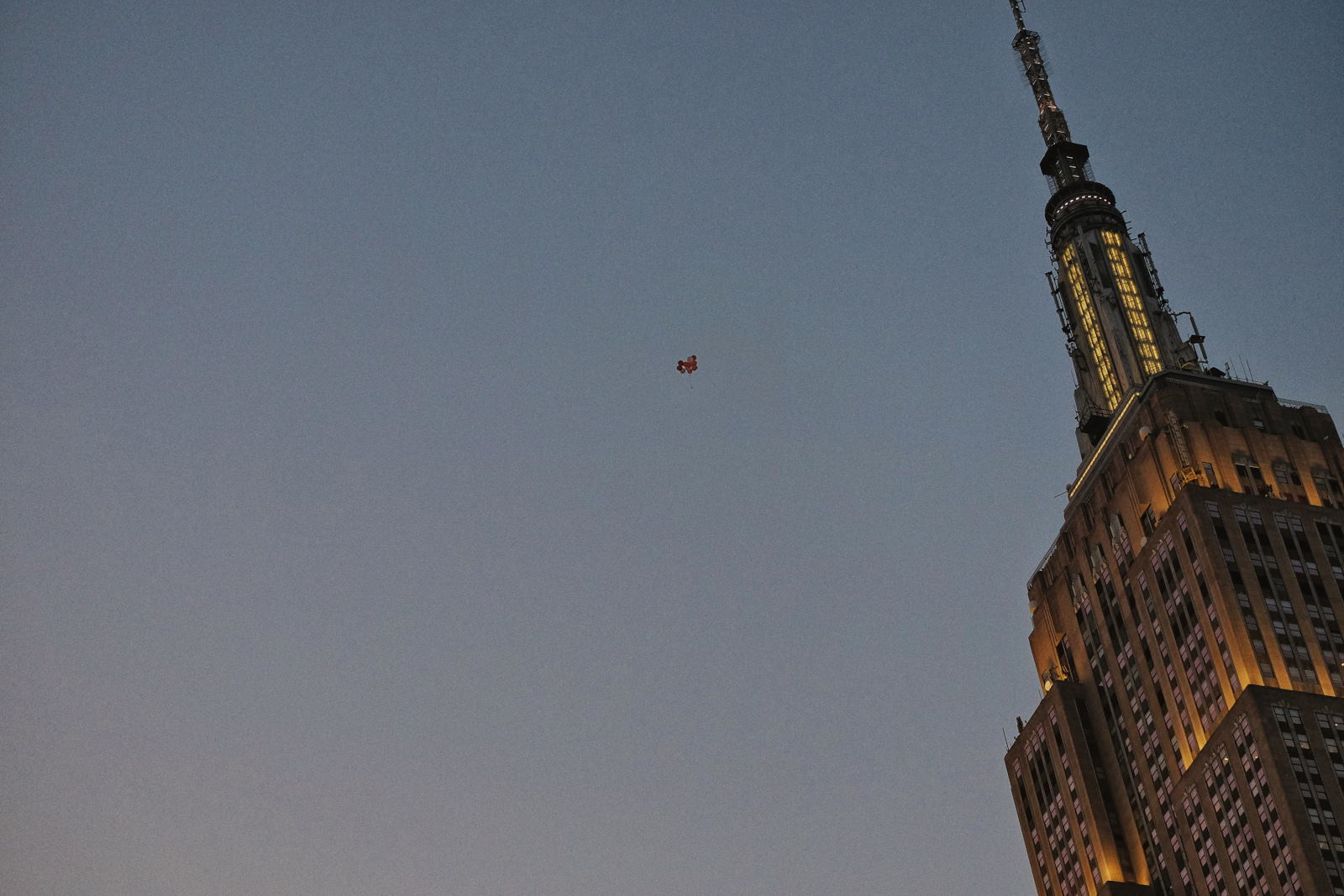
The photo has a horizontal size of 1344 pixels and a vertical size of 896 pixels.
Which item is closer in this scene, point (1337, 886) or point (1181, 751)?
point (1337, 886)

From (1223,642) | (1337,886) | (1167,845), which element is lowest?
(1337,886)

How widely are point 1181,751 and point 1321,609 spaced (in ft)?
70.7

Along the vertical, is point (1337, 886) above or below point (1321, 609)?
below

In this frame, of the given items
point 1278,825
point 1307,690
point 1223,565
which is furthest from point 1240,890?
point 1223,565

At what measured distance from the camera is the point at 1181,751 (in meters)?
200

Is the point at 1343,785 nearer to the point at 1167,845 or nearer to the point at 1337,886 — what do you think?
the point at 1337,886

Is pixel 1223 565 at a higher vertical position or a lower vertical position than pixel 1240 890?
higher

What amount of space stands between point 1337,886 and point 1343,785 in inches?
450

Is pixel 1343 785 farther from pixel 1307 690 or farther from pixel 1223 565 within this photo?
pixel 1223 565

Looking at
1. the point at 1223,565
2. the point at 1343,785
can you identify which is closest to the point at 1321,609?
the point at 1223,565

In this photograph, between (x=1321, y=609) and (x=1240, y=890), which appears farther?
(x=1321, y=609)

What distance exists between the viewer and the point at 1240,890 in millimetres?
182500

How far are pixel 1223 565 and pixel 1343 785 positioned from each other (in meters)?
28.0

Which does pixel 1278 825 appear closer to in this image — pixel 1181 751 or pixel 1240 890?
pixel 1240 890
